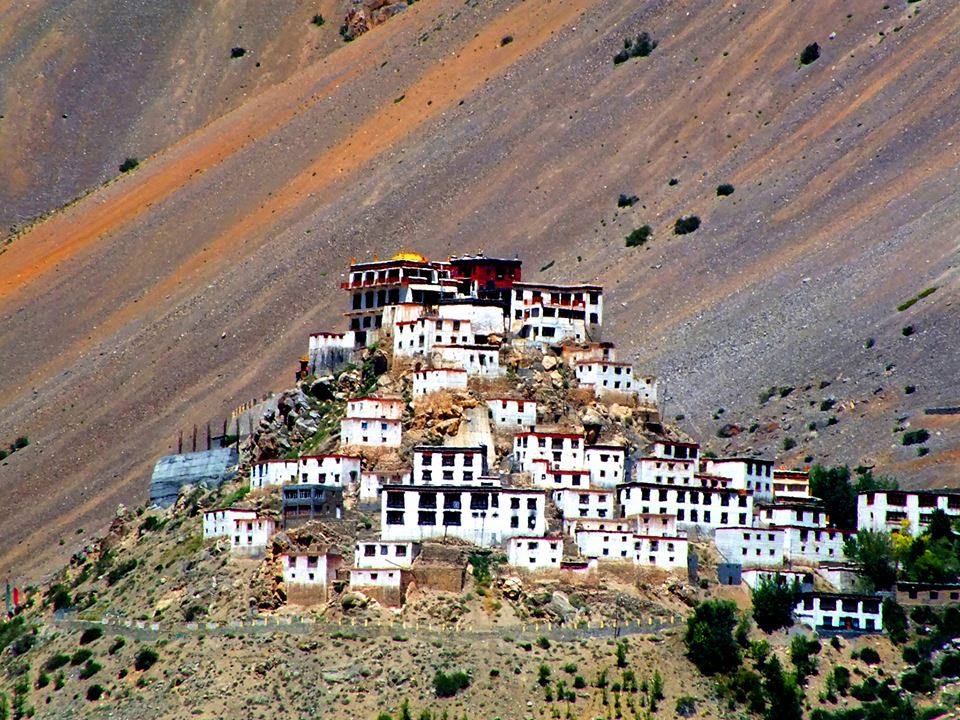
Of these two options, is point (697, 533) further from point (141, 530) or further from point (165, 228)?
point (165, 228)

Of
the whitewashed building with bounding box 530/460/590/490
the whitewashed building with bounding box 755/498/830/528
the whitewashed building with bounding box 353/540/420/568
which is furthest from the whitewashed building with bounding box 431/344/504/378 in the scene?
the whitewashed building with bounding box 755/498/830/528

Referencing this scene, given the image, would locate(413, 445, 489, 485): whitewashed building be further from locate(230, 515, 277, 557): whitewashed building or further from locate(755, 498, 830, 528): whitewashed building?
locate(755, 498, 830, 528): whitewashed building

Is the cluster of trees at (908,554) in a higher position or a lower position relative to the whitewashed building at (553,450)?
lower

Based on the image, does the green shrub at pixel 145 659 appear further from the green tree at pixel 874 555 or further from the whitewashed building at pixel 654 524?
the green tree at pixel 874 555

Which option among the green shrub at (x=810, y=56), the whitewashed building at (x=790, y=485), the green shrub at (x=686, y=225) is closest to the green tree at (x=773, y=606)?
the whitewashed building at (x=790, y=485)

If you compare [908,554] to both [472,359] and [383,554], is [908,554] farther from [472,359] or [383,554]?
[383,554]

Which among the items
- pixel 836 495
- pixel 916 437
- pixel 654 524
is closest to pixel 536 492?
pixel 654 524
